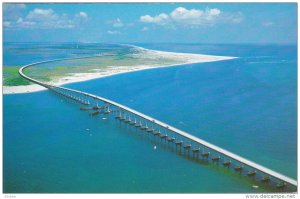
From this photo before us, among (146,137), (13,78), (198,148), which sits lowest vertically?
(198,148)

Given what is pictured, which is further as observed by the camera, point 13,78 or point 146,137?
point 13,78

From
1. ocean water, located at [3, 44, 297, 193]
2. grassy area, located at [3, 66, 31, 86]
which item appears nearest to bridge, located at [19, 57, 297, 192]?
ocean water, located at [3, 44, 297, 193]

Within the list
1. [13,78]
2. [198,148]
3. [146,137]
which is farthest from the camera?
[13,78]

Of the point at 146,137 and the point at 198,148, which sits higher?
the point at 146,137

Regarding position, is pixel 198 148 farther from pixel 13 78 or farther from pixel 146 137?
pixel 13 78

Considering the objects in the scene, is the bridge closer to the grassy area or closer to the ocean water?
the ocean water

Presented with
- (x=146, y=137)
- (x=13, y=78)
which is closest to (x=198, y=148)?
(x=146, y=137)

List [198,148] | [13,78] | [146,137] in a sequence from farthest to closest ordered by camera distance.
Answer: [13,78] < [146,137] < [198,148]
